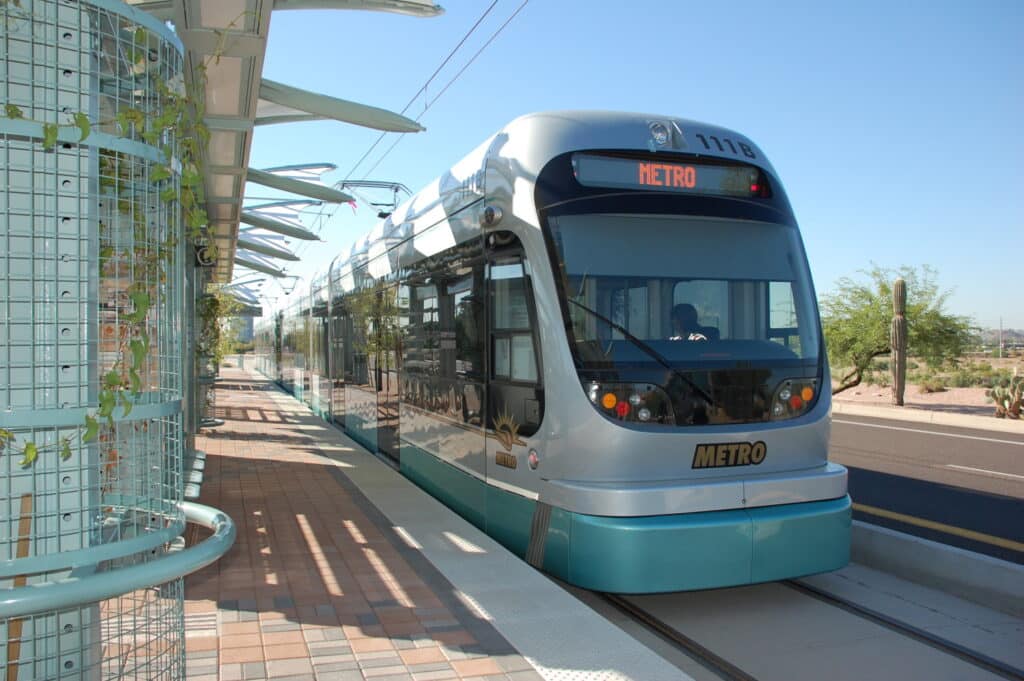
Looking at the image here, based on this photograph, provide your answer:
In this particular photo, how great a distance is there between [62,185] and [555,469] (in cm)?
400

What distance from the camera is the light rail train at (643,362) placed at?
5.62 meters

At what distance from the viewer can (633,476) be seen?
564cm

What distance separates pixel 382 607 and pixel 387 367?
18.5 ft

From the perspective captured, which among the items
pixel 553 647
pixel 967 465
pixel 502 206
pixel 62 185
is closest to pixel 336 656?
pixel 553 647

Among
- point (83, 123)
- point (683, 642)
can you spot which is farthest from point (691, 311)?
point (83, 123)

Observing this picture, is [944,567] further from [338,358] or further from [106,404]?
[338,358]

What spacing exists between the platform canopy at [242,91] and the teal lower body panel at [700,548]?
329 centimetres

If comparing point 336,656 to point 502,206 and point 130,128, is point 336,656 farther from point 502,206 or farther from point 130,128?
point 502,206

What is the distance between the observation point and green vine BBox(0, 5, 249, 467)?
222 cm

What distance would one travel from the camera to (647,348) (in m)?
5.89

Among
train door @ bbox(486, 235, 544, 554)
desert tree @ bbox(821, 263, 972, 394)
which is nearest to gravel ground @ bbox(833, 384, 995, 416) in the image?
desert tree @ bbox(821, 263, 972, 394)

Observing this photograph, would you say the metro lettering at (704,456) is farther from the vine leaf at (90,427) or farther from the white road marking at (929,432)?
the white road marking at (929,432)

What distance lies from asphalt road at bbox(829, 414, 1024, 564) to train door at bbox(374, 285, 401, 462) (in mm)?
5210

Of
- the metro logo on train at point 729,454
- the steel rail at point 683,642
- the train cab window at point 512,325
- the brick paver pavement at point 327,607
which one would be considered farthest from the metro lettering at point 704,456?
the brick paver pavement at point 327,607
